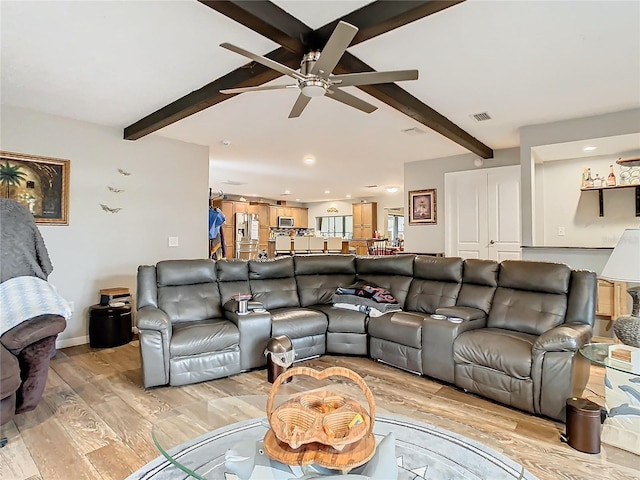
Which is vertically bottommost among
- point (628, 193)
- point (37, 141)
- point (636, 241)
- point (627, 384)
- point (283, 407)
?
point (627, 384)

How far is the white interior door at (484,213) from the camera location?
566 centimetres

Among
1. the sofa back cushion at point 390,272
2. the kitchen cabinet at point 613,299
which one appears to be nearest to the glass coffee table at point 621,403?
the sofa back cushion at point 390,272

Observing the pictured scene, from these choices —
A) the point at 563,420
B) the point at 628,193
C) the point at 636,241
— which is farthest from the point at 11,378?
the point at 628,193

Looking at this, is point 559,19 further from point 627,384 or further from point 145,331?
point 145,331

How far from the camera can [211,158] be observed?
6.33m

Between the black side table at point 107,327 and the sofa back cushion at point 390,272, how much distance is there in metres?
2.81

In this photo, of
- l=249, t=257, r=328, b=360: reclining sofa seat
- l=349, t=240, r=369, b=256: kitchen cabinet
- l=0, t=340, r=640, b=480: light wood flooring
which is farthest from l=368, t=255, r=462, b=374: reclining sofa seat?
l=349, t=240, r=369, b=256: kitchen cabinet

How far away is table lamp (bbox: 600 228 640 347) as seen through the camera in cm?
214

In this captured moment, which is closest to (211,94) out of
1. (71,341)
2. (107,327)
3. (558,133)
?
(107,327)

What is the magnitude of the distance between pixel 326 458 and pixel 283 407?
0.26 metres

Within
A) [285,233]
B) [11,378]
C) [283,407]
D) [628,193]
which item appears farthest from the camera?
[285,233]

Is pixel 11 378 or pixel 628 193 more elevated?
pixel 628 193

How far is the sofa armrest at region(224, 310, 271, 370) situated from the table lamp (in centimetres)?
262

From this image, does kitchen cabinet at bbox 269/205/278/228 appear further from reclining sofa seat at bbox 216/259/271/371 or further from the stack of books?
reclining sofa seat at bbox 216/259/271/371
